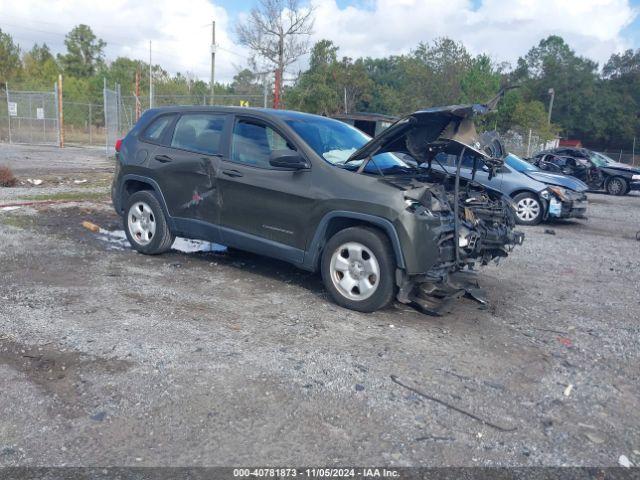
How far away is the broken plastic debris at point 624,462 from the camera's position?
3.13 meters

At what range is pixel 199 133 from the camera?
21.9 ft

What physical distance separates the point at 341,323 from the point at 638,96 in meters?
69.3

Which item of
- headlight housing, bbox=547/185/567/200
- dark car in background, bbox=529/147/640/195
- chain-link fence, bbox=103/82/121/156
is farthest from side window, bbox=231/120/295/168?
chain-link fence, bbox=103/82/121/156

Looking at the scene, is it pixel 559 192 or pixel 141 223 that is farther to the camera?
pixel 559 192

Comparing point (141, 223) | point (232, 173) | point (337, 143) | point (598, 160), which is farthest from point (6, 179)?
point (598, 160)

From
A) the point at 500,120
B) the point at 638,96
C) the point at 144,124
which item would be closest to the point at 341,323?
the point at 144,124

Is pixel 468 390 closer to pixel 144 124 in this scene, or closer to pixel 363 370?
pixel 363 370

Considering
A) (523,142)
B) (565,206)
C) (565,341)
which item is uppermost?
(523,142)

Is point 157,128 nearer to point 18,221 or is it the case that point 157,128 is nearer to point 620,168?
point 18,221

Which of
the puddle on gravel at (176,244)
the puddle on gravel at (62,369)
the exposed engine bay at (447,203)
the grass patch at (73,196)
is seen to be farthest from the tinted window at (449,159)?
the grass patch at (73,196)

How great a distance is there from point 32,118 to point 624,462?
31235 mm

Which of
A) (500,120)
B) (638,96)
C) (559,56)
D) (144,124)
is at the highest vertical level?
(559,56)

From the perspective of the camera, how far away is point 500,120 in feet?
138

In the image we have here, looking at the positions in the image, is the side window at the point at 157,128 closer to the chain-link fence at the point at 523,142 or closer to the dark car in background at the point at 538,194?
the dark car in background at the point at 538,194
